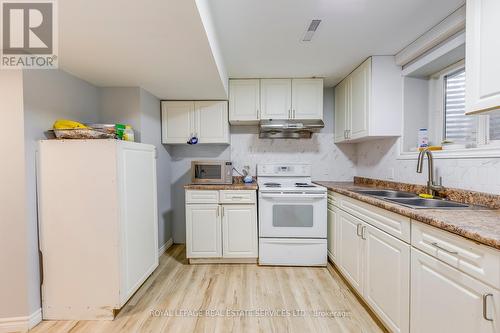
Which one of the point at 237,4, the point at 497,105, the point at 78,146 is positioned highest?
the point at 237,4

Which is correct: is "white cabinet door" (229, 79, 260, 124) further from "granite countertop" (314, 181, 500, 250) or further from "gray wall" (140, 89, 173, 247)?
"granite countertop" (314, 181, 500, 250)

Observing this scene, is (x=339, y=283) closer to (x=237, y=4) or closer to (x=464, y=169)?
(x=464, y=169)

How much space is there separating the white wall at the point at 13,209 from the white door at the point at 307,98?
8.36ft

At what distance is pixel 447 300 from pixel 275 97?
242 cm

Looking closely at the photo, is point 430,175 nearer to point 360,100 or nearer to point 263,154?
point 360,100

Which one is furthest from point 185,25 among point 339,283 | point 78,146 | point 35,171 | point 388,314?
point 339,283

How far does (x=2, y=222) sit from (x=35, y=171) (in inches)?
15.8

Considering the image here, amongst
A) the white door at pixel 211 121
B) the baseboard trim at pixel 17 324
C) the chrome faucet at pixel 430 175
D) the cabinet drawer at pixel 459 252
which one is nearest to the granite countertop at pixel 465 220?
the cabinet drawer at pixel 459 252

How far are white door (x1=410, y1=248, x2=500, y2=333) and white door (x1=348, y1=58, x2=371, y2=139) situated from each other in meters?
1.51

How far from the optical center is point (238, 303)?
72.8 inches

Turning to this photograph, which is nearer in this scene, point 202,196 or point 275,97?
point 202,196

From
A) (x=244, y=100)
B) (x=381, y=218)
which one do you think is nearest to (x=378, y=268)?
(x=381, y=218)

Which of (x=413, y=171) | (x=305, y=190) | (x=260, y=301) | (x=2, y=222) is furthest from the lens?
(x=305, y=190)

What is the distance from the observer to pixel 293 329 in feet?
5.15
